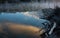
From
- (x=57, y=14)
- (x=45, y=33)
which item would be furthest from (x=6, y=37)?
(x=57, y=14)

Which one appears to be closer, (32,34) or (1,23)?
(32,34)

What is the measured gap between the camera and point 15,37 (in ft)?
7.97

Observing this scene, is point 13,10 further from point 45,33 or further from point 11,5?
point 45,33

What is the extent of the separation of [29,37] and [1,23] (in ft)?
1.83

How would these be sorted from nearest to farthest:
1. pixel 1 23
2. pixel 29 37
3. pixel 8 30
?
pixel 29 37 < pixel 8 30 < pixel 1 23

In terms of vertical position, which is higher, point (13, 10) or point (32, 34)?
point (13, 10)

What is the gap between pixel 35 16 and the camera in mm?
2777

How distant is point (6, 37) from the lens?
2.38m

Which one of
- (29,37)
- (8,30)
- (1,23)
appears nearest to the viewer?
(29,37)

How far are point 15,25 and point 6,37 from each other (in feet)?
1.08

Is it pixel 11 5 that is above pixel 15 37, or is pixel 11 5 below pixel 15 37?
above

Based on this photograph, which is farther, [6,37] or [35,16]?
[35,16]

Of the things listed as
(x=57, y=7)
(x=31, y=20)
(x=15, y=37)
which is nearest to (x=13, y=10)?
(x=31, y=20)

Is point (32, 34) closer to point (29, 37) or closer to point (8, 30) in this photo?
point (29, 37)
